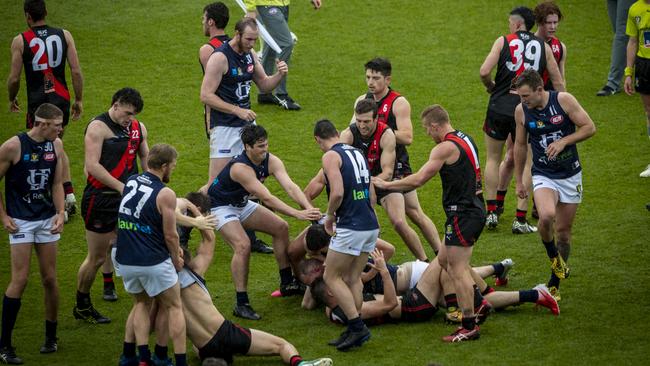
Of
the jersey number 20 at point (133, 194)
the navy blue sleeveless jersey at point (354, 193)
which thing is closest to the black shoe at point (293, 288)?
the navy blue sleeveless jersey at point (354, 193)

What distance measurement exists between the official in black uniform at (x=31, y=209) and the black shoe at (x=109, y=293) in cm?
126

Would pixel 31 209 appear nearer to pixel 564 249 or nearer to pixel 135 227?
pixel 135 227

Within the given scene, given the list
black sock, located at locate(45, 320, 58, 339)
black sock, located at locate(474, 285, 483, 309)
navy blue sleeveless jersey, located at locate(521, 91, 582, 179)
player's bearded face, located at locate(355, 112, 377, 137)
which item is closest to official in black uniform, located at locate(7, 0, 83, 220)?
black sock, located at locate(45, 320, 58, 339)

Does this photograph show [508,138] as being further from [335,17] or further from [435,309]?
[335,17]

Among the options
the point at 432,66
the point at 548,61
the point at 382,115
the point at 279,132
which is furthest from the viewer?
the point at 432,66

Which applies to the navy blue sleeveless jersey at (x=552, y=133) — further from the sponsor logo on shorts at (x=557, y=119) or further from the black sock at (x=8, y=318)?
the black sock at (x=8, y=318)

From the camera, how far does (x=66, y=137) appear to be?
48.4 ft

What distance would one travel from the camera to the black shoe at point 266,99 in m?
15.7

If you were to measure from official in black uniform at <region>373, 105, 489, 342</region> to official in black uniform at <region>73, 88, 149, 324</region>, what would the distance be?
2.81 m

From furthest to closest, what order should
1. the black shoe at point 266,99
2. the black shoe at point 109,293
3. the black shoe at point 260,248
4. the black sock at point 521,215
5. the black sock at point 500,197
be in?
1. the black shoe at point 266,99
2. the black sock at point 500,197
3. the black sock at point 521,215
4. the black shoe at point 260,248
5. the black shoe at point 109,293

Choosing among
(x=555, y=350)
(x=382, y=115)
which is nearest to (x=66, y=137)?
(x=382, y=115)

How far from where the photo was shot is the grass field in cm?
905

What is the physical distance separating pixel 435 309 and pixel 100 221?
3.32 m

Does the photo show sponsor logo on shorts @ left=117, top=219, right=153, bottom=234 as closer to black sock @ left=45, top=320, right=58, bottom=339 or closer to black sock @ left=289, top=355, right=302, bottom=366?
black sock @ left=45, top=320, right=58, bottom=339
